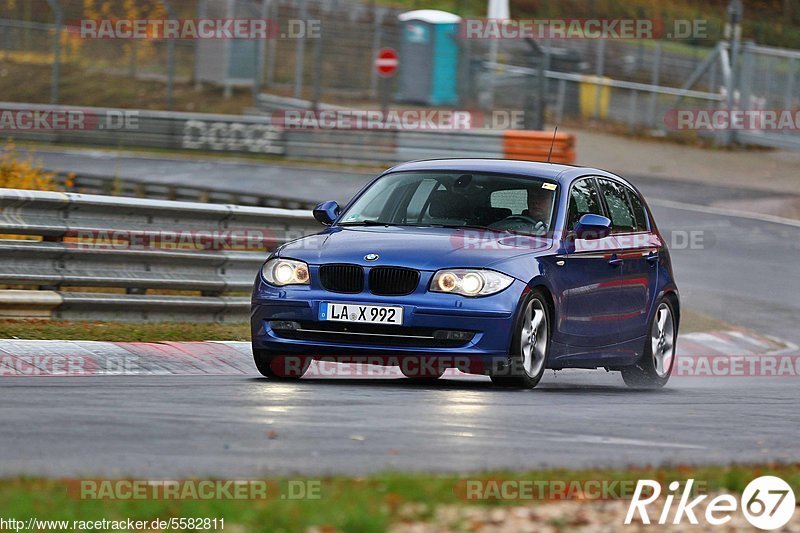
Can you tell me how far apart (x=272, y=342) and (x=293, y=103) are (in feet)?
104

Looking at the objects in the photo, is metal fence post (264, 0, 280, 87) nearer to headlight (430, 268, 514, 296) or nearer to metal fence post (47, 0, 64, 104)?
metal fence post (47, 0, 64, 104)

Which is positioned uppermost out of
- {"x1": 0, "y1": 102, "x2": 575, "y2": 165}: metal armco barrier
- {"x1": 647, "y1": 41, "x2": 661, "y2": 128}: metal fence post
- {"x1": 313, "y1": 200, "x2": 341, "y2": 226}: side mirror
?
{"x1": 313, "y1": 200, "x2": 341, "y2": 226}: side mirror

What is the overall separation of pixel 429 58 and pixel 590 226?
1332 inches

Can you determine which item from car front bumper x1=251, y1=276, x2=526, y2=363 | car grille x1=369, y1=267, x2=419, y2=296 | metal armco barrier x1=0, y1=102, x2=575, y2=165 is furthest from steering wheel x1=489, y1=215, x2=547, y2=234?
metal armco barrier x1=0, y1=102, x2=575, y2=165

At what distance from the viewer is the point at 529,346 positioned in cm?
985

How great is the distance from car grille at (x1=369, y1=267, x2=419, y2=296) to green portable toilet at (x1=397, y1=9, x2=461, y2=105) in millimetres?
34098

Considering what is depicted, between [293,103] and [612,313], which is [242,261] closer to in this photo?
[612,313]

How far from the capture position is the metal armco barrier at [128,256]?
12.1 meters

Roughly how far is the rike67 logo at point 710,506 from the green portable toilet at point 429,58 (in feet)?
123

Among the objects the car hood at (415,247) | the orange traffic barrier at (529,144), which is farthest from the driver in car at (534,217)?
the orange traffic barrier at (529,144)

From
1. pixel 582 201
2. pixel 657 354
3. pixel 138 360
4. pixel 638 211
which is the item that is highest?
pixel 582 201

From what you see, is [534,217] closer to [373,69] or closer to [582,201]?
[582,201]

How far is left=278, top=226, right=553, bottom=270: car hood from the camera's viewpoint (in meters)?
9.61

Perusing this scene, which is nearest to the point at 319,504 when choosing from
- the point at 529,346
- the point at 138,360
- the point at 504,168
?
the point at 529,346
